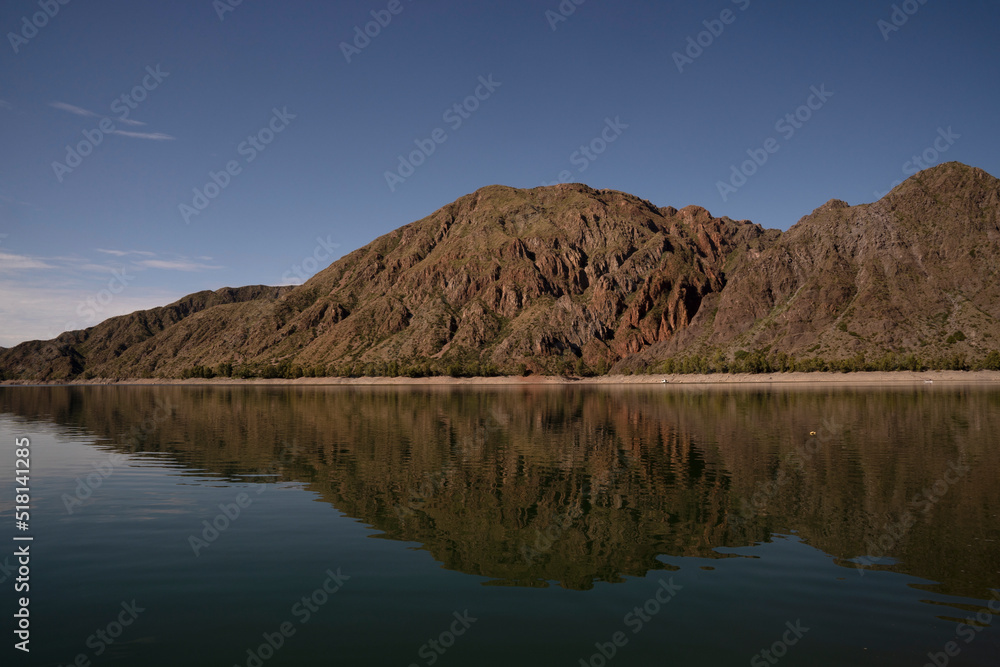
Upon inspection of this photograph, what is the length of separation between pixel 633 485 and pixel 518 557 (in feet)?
45.0

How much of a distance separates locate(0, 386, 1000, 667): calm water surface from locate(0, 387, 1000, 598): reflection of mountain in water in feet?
0.60

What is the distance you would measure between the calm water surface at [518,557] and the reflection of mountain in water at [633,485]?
18 centimetres

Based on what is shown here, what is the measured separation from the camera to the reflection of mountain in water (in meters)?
Result: 22.3

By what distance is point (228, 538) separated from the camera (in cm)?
2423

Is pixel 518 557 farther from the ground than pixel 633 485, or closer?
closer

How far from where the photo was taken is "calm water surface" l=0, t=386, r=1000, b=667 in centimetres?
1497

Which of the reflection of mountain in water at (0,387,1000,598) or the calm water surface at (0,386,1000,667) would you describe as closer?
the calm water surface at (0,386,1000,667)

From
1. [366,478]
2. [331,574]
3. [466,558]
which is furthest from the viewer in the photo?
[366,478]

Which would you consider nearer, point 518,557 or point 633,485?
point 518,557

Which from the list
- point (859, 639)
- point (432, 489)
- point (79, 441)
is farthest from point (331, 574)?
point (79, 441)

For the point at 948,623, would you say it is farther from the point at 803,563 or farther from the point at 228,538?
the point at 228,538

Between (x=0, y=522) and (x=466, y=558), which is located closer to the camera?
(x=466, y=558)

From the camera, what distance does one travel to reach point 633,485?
33.7m

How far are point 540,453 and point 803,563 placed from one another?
88.1 feet
